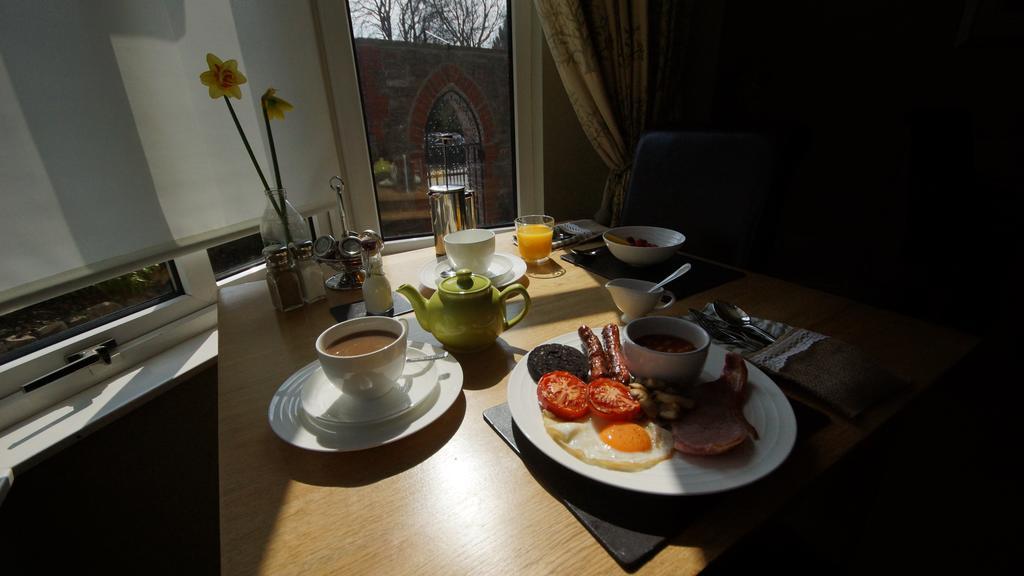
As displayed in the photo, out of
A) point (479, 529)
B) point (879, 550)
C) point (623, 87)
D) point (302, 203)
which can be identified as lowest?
point (879, 550)

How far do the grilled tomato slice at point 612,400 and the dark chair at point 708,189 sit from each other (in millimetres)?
852

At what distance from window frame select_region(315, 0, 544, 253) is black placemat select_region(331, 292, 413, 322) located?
794 millimetres

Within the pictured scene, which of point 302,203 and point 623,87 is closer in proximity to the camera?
point 302,203

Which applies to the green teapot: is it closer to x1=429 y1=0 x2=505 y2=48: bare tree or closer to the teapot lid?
the teapot lid

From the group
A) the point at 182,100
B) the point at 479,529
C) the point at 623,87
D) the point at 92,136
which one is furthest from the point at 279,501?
the point at 623,87

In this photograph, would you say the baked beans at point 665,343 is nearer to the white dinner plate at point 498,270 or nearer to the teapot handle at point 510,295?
the teapot handle at point 510,295

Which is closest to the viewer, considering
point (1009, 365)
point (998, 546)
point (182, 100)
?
point (182, 100)

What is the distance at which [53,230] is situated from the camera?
79 centimetres

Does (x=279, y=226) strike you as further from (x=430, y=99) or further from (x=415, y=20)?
(x=415, y=20)

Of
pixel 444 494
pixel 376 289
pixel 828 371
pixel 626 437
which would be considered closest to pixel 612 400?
pixel 626 437

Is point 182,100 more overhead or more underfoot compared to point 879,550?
more overhead

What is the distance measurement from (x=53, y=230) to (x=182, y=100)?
388 mm

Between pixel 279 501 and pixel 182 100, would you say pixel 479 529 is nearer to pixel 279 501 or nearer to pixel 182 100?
pixel 279 501

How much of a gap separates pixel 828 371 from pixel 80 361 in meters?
1.39
